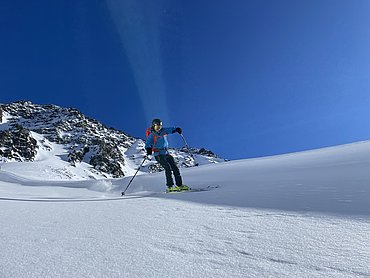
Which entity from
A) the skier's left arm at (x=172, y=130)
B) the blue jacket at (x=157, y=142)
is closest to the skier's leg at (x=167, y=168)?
the blue jacket at (x=157, y=142)

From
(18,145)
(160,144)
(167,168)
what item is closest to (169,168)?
(167,168)

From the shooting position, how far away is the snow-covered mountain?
84.3 meters

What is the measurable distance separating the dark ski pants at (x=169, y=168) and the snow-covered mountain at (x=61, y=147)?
59.2 m

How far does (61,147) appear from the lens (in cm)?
11338

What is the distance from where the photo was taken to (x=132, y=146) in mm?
151500

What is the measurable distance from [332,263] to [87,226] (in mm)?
2118

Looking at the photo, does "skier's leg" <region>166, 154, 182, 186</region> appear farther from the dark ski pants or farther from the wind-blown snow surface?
the wind-blown snow surface

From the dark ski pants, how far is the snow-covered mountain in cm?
5919

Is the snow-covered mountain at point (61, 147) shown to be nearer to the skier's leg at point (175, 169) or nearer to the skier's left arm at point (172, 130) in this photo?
the skier's left arm at point (172, 130)

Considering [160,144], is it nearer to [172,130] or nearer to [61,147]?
[172,130]

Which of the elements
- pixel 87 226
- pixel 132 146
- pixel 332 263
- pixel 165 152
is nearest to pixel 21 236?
pixel 87 226

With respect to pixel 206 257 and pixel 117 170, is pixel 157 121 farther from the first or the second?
pixel 117 170

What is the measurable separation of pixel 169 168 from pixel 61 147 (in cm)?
11608

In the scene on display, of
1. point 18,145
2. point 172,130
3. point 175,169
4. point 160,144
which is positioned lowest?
point 175,169
